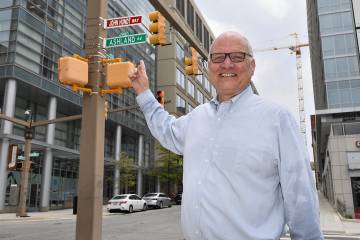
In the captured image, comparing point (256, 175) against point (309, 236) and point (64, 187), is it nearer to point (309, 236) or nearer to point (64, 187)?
point (309, 236)

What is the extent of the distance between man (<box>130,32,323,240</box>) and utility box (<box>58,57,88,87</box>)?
4171 millimetres

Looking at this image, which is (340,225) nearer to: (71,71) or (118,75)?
(118,75)

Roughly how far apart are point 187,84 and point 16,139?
41346mm

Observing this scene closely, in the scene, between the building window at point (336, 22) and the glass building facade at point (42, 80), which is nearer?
the glass building facade at point (42, 80)

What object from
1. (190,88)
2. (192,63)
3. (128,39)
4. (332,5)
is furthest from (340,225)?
(190,88)

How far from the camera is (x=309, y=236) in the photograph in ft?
5.84

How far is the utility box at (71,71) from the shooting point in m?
5.89

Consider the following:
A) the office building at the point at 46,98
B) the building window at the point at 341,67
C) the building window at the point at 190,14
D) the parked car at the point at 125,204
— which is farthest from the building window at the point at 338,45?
the parked car at the point at 125,204

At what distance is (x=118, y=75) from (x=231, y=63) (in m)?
3.93

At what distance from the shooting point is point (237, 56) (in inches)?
88.8

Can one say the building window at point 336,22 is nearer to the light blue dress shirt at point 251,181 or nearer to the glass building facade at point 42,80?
the glass building facade at point 42,80

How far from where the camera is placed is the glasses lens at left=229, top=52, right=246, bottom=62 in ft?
7.39

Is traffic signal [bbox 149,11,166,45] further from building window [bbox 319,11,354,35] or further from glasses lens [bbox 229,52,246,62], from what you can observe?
building window [bbox 319,11,354,35]

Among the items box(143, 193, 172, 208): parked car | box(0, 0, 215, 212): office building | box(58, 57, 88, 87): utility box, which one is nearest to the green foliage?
box(0, 0, 215, 212): office building
